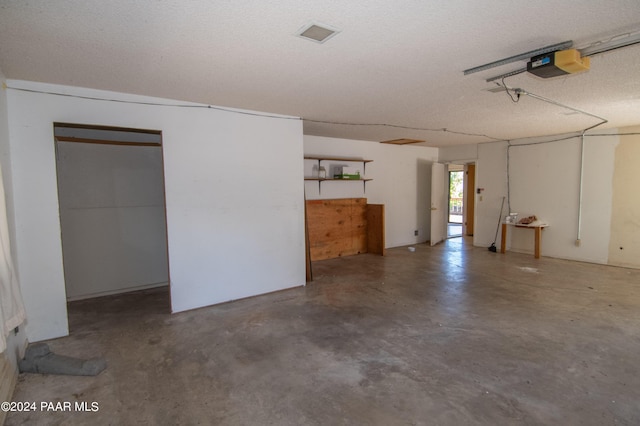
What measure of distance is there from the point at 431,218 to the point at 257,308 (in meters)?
5.16

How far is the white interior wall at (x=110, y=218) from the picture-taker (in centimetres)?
403

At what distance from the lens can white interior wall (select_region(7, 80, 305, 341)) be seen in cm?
293

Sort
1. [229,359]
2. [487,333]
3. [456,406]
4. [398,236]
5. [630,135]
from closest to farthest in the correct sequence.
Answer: [456,406], [229,359], [487,333], [630,135], [398,236]

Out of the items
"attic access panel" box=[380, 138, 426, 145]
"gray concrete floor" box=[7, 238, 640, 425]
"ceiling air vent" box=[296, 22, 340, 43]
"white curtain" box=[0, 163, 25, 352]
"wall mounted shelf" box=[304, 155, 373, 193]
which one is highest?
"attic access panel" box=[380, 138, 426, 145]

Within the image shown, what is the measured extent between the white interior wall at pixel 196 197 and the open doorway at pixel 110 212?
60 centimetres

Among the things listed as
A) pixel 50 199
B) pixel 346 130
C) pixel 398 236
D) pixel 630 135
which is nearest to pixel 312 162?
pixel 346 130

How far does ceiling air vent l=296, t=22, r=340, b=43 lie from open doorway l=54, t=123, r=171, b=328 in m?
2.72

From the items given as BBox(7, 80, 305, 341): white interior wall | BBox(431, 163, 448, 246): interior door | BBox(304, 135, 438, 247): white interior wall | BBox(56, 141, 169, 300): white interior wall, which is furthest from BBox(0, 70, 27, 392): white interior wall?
BBox(431, 163, 448, 246): interior door

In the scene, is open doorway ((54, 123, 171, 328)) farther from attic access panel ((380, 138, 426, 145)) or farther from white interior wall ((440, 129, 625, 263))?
white interior wall ((440, 129, 625, 263))

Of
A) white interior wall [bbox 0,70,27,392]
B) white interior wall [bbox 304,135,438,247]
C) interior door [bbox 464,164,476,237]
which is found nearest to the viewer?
white interior wall [bbox 0,70,27,392]

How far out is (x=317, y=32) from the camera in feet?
6.63

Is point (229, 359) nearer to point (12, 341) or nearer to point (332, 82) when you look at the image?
point (12, 341)

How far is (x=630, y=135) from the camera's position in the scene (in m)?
5.25

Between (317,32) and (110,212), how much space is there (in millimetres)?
3738
